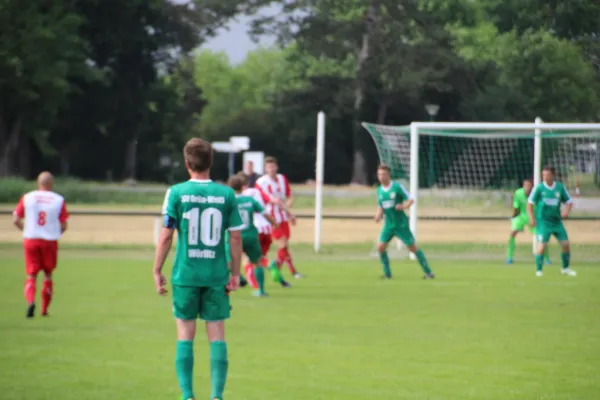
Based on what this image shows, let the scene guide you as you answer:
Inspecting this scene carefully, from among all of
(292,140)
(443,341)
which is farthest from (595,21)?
(443,341)

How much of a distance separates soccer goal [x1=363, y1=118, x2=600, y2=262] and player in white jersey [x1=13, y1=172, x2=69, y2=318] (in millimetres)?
12762

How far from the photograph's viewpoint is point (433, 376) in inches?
421

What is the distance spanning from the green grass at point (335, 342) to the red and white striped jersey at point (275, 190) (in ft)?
3.92

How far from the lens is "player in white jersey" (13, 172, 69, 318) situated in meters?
15.1

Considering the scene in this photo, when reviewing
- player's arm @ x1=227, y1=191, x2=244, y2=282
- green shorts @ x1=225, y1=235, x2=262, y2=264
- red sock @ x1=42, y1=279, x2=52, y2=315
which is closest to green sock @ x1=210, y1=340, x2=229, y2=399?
player's arm @ x1=227, y1=191, x2=244, y2=282

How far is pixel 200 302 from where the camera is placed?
8.97 meters

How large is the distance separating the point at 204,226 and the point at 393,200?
1329 centimetres

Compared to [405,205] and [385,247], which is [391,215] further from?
[405,205]

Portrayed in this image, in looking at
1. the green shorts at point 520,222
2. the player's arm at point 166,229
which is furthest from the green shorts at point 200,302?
the green shorts at point 520,222

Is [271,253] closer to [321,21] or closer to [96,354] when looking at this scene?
[96,354]

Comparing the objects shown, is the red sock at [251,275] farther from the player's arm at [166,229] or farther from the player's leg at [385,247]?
the player's arm at [166,229]

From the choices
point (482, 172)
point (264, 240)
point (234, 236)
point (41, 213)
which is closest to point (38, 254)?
point (41, 213)

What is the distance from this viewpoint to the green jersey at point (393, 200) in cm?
2192

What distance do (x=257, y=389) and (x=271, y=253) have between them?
20160 mm
